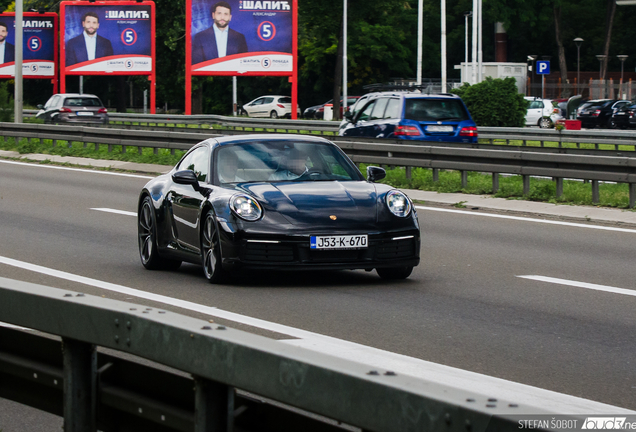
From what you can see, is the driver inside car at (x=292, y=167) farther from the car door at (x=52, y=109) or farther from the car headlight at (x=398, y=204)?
the car door at (x=52, y=109)

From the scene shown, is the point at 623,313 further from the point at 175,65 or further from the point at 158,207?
the point at 175,65

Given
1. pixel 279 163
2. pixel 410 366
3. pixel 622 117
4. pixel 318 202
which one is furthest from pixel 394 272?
pixel 622 117

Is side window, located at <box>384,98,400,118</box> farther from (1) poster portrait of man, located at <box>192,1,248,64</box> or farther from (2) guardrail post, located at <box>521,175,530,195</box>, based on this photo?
(1) poster portrait of man, located at <box>192,1,248,64</box>

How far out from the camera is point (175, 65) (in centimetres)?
6525

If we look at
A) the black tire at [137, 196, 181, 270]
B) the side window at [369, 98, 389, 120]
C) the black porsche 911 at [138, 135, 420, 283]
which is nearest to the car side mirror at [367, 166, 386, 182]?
the black porsche 911 at [138, 135, 420, 283]

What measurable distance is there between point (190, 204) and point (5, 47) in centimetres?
5532

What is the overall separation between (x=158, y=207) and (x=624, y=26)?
8603 centimetres

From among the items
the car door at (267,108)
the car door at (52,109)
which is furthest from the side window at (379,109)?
the car door at (267,108)

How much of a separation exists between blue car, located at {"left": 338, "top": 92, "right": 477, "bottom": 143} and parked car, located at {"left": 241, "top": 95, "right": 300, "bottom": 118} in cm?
4863

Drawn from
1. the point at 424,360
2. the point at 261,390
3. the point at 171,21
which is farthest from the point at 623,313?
the point at 171,21

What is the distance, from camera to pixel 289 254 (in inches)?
352

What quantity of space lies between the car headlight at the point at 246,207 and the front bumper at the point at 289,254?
187mm

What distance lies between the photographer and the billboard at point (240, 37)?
47.8 m

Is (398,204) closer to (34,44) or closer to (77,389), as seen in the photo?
(77,389)
